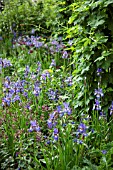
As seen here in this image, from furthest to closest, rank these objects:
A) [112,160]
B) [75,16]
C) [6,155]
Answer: [75,16]
[6,155]
[112,160]

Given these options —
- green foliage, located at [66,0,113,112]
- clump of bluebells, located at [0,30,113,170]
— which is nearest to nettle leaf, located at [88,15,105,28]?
green foliage, located at [66,0,113,112]

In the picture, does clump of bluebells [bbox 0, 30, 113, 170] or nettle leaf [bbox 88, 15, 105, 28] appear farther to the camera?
nettle leaf [bbox 88, 15, 105, 28]

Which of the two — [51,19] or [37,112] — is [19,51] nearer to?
[51,19]

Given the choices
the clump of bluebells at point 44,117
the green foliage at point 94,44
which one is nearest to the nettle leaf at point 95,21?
the green foliage at point 94,44

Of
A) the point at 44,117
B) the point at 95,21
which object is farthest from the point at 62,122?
the point at 95,21

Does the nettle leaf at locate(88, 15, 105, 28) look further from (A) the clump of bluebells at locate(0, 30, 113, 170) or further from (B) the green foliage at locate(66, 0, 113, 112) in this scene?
(A) the clump of bluebells at locate(0, 30, 113, 170)

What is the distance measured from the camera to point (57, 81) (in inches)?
160

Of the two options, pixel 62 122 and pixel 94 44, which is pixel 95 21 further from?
pixel 62 122

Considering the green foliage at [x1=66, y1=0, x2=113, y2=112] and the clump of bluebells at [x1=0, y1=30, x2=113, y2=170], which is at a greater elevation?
the green foliage at [x1=66, y1=0, x2=113, y2=112]

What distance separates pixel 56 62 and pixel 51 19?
4.52 feet

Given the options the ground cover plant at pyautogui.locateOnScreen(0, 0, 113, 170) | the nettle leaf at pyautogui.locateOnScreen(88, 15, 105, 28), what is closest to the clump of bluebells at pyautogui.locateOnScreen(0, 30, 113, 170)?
the ground cover plant at pyautogui.locateOnScreen(0, 0, 113, 170)

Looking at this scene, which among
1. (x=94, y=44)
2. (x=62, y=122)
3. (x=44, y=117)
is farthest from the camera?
(x=44, y=117)

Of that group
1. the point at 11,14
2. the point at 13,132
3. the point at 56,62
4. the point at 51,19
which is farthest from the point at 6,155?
the point at 11,14

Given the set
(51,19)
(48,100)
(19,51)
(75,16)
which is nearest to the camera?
(75,16)
